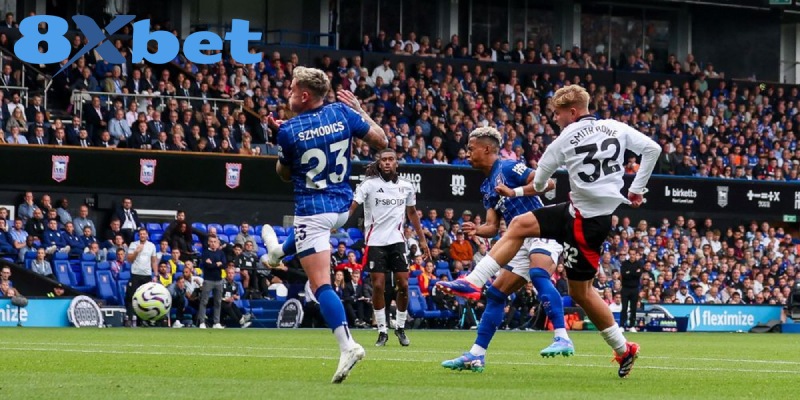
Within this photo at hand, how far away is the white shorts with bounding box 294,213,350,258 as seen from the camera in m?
10.2

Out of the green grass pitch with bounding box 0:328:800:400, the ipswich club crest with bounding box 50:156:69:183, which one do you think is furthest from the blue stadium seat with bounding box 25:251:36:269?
the green grass pitch with bounding box 0:328:800:400

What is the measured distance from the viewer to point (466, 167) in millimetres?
36125

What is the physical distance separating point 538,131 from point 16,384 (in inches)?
1202

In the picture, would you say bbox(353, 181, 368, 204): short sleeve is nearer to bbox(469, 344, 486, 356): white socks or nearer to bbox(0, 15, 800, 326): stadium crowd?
bbox(469, 344, 486, 356): white socks

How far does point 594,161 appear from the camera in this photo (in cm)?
1089

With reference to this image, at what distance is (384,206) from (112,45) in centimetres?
1650

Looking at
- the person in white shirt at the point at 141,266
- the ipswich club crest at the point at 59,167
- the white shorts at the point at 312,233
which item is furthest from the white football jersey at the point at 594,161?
the ipswich club crest at the point at 59,167

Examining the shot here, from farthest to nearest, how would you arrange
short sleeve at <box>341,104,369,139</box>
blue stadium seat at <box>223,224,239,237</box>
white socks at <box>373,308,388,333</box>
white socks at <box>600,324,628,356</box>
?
blue stadium seat at <box>223,224,239,237</box> < white socks at <box>373,308,388,333</box> < white socks at <box>600,324,628,356</box> < short sleeve at <box>341,104,369,139</box>

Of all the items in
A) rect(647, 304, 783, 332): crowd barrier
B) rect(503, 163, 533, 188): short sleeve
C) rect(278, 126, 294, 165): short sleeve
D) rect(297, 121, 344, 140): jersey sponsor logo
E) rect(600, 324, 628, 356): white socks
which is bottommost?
rect(647, 304, 783, 332): crowd barrier

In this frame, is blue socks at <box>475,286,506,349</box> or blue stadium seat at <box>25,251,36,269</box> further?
blue stadium seat at <box>25,251,36,269</box>

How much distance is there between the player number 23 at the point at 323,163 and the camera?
10266 mm

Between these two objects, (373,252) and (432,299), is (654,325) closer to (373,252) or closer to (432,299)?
(432,299)

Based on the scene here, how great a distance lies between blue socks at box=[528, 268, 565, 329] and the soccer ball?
12185 millimetres

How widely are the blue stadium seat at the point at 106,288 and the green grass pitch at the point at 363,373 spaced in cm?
1036
